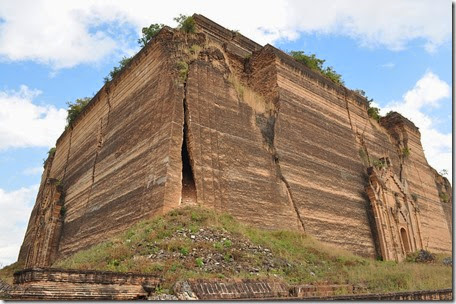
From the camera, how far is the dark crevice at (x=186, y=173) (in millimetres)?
12406

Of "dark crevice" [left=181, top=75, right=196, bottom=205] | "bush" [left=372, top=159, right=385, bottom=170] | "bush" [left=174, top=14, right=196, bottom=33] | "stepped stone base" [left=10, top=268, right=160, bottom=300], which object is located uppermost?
"bush" [left=174, top=14, right=196, bottom=33]

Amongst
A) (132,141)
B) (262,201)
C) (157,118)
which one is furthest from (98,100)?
(262,201)

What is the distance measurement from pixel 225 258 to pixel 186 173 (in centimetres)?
417

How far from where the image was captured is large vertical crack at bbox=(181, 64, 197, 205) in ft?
40.8

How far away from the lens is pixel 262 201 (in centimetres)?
1361

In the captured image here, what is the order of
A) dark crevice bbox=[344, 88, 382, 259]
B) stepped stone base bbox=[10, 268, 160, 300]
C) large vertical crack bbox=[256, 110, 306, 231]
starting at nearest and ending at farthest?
stepped stone base bbox=[10, 268, 160, 300], large vertical crack bbox=[256, 110, 306, 231], dark crevice bbox=[344, 88, 382, 259]

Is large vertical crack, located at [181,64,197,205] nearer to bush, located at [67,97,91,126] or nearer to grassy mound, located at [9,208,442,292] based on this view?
grassy mound, located at [9,208,442,292]

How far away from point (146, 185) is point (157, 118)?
2318mm

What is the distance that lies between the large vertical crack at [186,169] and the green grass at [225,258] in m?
0.99

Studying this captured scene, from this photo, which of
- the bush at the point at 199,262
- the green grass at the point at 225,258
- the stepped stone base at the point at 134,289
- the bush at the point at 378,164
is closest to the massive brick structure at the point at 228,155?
the bush at the point at 378,164

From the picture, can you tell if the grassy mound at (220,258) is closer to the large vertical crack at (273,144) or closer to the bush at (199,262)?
the bush at (199,262)

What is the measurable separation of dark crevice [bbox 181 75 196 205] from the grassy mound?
3.14 ft

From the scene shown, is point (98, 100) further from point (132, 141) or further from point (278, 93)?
point (278, 93)

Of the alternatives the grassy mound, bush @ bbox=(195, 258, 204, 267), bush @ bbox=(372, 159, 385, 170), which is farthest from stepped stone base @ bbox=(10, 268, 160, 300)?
bush @ bbox=(372, 159, 385, 170)
